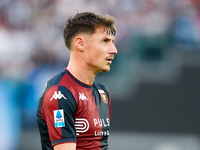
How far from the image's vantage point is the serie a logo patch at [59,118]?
7.41 feet

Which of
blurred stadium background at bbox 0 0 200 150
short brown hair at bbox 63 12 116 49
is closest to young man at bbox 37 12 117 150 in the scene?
short brown hair at bbox 63 12 116 49

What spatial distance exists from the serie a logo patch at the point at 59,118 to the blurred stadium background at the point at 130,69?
12.9 feet

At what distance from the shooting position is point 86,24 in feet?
8.46

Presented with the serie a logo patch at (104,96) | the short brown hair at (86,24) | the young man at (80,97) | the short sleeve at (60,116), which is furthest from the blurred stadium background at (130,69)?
the short sleeve at (60,116)

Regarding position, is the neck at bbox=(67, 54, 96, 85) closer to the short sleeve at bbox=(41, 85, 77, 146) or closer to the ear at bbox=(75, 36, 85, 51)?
the ear at bbox=(75, 36, 85, 51)

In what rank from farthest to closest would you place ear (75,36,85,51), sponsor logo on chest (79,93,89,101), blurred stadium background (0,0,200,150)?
blurred stadium background (0,0,200,150), ear (75,36,85,51), sponsor logo on chest (79,93,89,101)

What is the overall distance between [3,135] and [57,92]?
4.34 meters

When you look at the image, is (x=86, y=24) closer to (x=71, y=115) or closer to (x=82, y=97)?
(x=82, y=97)

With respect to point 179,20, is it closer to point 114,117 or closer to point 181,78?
point 181,78

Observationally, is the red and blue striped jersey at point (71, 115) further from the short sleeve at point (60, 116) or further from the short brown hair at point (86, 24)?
the short brown hair at point (86, 24)

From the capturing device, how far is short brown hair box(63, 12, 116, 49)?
258 cm

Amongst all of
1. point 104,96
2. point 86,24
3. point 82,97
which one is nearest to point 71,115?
point 82,97

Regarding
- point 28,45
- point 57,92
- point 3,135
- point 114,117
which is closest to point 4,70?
point 28,45

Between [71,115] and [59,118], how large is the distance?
0.09 metres
